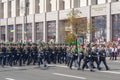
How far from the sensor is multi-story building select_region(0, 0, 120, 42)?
152 ft

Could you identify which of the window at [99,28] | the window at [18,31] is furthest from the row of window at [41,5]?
the window at [18,31]

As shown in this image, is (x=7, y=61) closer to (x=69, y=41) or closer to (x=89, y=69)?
(x=89, y=69)

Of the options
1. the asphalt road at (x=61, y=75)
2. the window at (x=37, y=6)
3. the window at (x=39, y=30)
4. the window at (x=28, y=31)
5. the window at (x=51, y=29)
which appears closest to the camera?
the asphalt road at (x=61, y=75)

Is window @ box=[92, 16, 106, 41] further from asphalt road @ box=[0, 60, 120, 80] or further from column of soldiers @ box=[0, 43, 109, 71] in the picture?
asphalt road @ box=[0, 60, 120, 80]

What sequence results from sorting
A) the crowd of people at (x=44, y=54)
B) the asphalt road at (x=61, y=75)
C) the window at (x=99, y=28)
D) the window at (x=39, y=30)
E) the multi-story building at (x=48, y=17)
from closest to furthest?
the asphalt road at (x=61, y=75), the crowd of people at (x=44, y=54), the multi-story building at (x=48, y=17), the window at (x=99, y=28), the window at (x=39, y=30)

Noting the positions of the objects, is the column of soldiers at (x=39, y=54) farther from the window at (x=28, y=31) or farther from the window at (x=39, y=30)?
the window at (x=28, y=31)

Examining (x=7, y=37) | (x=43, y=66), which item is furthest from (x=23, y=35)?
(x=43, y=66)

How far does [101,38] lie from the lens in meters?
48.3

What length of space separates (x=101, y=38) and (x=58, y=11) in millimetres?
11484

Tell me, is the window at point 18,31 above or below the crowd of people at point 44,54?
above

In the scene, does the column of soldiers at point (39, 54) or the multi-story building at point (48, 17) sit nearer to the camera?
the column of soldiers at point (39, 54)

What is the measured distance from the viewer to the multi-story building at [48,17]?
46438mm

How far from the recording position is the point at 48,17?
5981 cm

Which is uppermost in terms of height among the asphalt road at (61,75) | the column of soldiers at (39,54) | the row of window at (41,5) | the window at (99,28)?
the row of window at (41,5)
